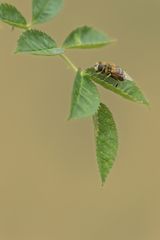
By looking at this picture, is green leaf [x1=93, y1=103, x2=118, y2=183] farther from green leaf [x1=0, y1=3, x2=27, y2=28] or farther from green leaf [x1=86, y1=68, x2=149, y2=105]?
green leaf [x1=0, y1=3, x2=27, y2=28]

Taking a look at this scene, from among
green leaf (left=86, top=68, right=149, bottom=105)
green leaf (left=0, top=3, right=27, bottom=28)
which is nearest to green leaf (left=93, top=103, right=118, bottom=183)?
green leaf (left=86, top=68, right=149, bottom=105)

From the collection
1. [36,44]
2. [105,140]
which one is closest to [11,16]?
[36,44]

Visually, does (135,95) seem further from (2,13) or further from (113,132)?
(2,13)

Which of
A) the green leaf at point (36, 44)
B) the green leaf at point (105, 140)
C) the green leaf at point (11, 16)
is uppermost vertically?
the green leaf at point (11, 16)

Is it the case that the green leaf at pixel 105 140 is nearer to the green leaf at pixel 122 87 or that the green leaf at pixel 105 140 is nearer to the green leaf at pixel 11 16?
the green leaf at pixel 122 87

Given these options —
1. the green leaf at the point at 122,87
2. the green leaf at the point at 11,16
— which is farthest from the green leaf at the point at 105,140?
the green leaf at the point at 11,16

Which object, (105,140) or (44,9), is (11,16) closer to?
(44,9)
